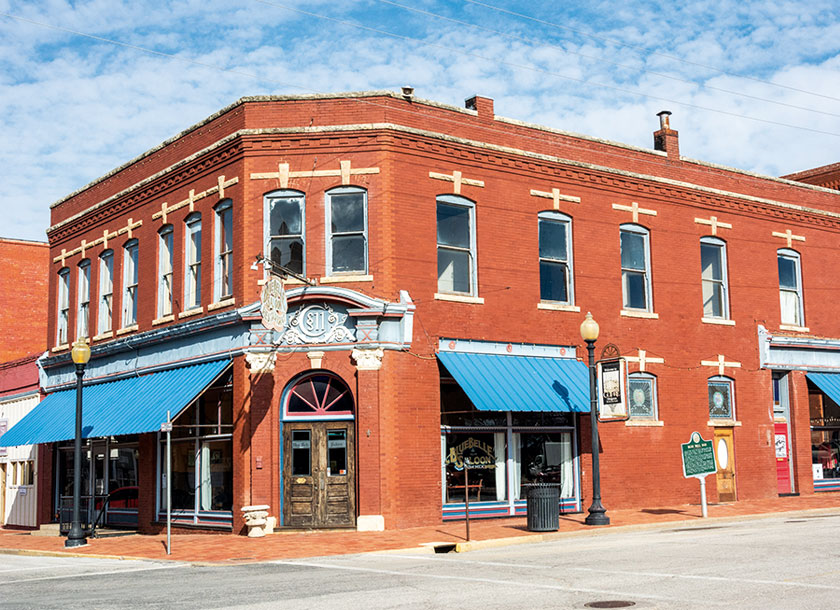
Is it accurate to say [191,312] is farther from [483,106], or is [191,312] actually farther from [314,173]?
[483,106]

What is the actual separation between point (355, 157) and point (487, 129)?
373 cm

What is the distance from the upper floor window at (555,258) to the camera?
80.1 feet

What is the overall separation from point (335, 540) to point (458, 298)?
6.53m

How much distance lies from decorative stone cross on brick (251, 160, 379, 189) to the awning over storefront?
15.6 metres

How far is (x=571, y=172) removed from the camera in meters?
25.0

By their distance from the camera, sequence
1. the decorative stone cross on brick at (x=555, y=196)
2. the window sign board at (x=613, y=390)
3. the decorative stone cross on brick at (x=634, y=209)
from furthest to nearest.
A: the decorative stone cross on brick at (x=634, y=209)
the decorative stone cross on brick at (x=555, y=196)
the window sign board at (x=613, y=390)

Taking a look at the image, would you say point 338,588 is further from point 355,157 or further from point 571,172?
point 571,172

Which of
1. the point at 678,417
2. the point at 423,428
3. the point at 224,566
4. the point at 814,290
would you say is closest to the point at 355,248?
the point at 423,428

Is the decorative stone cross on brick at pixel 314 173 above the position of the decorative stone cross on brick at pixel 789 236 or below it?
above

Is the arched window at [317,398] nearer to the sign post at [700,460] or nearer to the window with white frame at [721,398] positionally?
the sign post at [700,460]

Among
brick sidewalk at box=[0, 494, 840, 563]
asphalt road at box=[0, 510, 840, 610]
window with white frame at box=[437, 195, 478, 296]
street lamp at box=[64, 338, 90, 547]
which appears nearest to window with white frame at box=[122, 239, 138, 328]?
street lamp at box=[64, 338, 90, 547]

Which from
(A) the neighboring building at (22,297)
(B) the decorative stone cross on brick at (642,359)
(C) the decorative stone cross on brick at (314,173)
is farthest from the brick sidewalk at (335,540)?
(A) the neighboring building at (22,297)

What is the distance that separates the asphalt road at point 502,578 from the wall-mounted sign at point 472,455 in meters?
4.69

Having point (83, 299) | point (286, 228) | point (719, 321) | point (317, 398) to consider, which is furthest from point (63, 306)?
point (719, 321)
